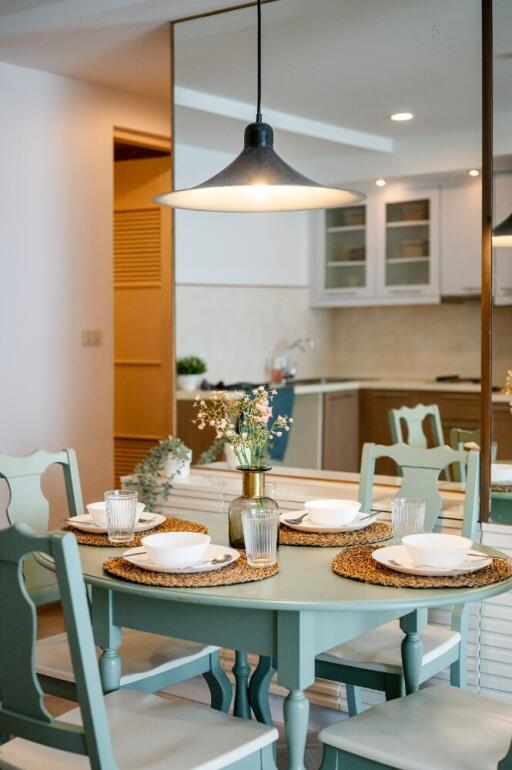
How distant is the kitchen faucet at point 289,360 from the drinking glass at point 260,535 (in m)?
2.28

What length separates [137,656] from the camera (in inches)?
103

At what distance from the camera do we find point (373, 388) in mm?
4211

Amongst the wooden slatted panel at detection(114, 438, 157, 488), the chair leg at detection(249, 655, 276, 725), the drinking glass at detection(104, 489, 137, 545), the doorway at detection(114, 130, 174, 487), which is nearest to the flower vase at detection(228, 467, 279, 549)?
the drinking glass at detection(104, 489, 137, 545)

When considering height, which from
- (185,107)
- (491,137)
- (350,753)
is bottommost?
(350,753)

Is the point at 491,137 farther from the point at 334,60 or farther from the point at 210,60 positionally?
the point at 210,60

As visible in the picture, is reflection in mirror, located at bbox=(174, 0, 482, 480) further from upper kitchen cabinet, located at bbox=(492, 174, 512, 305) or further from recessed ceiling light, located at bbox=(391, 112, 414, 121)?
upper kitchen cabinet, located at bbox=(492, 174, 512, 305)

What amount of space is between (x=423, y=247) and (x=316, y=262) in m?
0.47

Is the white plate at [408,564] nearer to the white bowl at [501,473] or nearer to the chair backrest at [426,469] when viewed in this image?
the chair backrest at [426,469]

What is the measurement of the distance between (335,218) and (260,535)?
2.24 metres

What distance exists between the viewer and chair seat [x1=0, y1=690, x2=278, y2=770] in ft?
6.43

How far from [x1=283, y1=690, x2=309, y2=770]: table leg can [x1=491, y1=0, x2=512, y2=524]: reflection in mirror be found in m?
1.28

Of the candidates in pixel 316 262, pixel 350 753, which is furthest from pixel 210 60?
pixel 350 753

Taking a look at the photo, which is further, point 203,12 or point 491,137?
point 203,12

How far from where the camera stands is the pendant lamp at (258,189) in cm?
240
